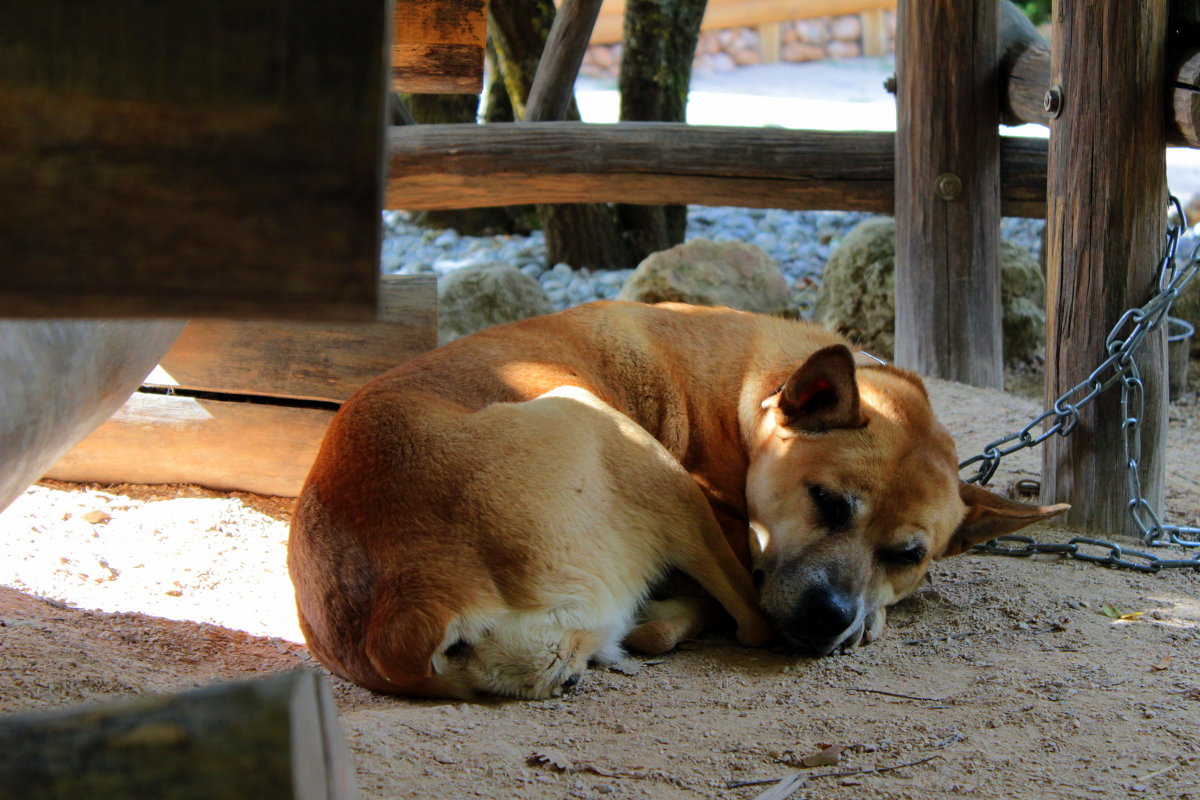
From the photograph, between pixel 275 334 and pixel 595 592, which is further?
pixel 275 334

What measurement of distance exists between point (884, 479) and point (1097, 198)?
1.51 meters

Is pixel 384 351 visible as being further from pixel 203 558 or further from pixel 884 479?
pixel 884 479

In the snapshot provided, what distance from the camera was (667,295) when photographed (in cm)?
718

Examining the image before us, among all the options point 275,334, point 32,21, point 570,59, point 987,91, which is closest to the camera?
point 32,21

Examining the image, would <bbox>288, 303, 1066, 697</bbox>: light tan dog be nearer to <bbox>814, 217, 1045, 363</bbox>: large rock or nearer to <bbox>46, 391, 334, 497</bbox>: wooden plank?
<bbox>46, 391, 334, 497</bbox>: wooden plank

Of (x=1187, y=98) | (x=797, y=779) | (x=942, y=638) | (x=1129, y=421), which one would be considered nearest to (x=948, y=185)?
(x=1187, y=98)

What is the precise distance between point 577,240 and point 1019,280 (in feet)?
12.3

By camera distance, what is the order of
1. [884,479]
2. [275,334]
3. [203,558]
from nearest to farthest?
[884,479], [203,558], [275,334]

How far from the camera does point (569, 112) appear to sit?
28.0ft

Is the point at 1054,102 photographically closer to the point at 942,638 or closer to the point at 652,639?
the point at 942,638

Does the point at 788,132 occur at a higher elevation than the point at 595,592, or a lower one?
higher

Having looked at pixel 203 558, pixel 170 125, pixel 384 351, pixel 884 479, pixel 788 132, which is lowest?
pixel 203 558

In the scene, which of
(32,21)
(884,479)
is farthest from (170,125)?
(884,479)

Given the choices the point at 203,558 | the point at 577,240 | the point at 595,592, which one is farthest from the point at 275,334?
the point at 577,240
